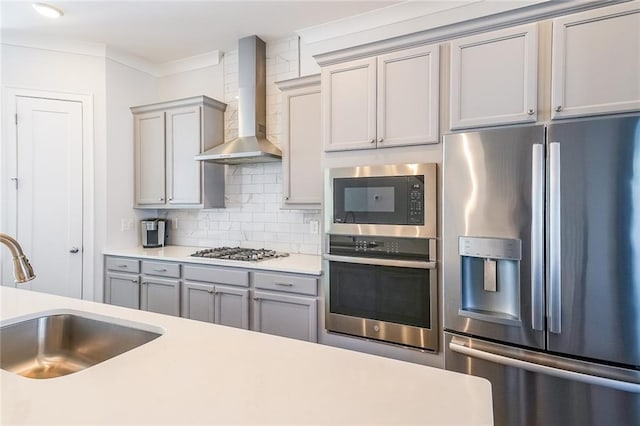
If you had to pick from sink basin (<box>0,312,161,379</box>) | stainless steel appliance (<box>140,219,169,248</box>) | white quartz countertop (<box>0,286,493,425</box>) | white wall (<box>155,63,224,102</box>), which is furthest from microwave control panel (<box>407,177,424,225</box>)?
stainless steel appliance (<box>140,219,169,248</box>)

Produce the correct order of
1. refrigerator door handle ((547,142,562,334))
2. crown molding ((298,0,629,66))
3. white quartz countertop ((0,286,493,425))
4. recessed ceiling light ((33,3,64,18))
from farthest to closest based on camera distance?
recessed ceiling light ((33,3,64,18)) → crown molding ((298,0,629,66)) → refrigerator door handle ((547,142,562,334)) → white quartz countertop ((0,286,493,425))

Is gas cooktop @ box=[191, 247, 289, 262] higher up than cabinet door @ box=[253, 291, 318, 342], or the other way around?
gas cooktop @ box=[191, 247, 289, 262]

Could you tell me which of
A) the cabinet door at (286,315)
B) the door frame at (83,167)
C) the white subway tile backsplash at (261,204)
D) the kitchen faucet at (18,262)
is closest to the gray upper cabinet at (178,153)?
the white subway tile backsplash at (261,204)

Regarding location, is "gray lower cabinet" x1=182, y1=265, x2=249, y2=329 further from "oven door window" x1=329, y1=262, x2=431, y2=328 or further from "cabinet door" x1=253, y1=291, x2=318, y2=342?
"oven door window" x1=329, y1=262, x2=431, y2=328

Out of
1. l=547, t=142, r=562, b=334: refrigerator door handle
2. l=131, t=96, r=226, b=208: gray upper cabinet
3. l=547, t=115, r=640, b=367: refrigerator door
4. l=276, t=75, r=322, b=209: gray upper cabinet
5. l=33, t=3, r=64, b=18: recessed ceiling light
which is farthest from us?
l=131, t=96, r=226, b=208: gray upper cabinet

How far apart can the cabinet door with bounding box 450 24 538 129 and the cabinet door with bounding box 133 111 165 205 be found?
2.82 m

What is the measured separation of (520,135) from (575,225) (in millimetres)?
486

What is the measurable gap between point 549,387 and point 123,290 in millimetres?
3375

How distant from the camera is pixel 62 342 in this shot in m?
1.46

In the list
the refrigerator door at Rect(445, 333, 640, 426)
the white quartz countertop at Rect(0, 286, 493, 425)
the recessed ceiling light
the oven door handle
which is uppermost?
the recessed ceiling light

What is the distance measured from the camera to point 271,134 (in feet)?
11.4

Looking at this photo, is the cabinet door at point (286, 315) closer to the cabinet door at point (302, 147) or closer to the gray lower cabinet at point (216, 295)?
the gray lower cabinet at point (216, 295)

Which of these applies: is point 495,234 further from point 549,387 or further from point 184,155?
point 184,155

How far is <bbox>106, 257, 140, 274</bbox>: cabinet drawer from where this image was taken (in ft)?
11.0
